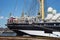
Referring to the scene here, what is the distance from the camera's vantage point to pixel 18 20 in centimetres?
2898

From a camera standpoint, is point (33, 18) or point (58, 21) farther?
point (33, 18)

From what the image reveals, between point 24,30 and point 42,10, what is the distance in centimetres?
484

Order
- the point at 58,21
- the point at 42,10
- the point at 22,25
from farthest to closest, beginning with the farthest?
the point at 42,10 < the point at 22,25 < the point at 58,21

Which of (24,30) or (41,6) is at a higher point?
(41,6)

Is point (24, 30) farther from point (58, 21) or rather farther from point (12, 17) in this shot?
point (58, 21)

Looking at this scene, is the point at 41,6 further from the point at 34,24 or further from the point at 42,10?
the point at 34,24

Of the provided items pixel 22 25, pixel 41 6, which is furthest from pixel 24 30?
pixel 41 6

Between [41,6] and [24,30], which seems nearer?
[24,30]

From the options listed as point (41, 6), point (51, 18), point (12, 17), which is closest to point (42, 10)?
point (41, 6)

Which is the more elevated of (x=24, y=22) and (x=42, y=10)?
(x=42, y=10)

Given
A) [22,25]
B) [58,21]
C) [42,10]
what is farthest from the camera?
[42,10]

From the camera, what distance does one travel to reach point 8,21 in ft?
95.8

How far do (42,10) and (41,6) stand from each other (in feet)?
3.12

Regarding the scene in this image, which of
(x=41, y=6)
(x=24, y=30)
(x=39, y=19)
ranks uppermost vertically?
(x=41, y=6)
